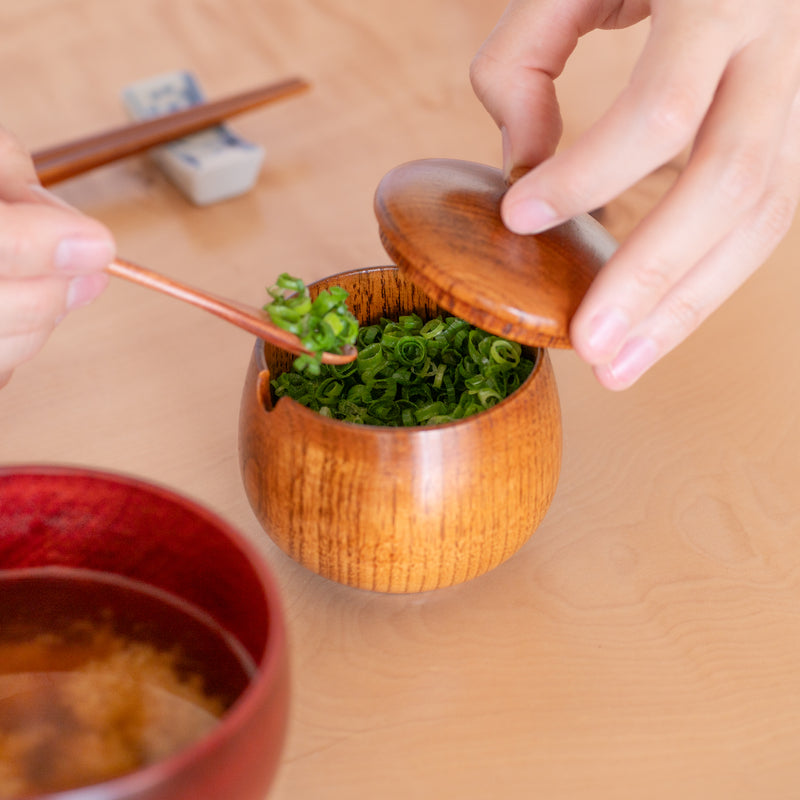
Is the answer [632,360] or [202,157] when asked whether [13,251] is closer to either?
[632,360]

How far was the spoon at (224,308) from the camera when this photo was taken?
0.71m

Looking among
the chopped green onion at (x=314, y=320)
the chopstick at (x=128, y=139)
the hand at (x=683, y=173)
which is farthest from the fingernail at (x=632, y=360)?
the chopstick at (x=128, y=139)

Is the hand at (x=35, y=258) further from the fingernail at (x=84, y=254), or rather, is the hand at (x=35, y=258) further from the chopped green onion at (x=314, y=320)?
the chopped green onion at (x=314, y=320)

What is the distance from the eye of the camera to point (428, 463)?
713 mm

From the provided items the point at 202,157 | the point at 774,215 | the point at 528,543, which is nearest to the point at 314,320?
the point at 528,543

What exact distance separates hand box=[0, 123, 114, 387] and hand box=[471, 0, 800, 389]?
317mm

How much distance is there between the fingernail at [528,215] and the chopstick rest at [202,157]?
66 centimetres

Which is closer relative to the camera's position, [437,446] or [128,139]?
[437,446]

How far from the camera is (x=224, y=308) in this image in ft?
2.41

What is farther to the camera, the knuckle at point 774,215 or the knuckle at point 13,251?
the knuckle at point 774,215

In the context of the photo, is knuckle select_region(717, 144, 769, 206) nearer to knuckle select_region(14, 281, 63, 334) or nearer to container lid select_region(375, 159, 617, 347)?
container lid select_region(375, 159, 617, 347)

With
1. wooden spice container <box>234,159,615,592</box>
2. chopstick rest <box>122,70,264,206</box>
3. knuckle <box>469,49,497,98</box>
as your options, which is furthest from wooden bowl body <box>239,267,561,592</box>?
chopstick rest <box>122,70,264,206</box>

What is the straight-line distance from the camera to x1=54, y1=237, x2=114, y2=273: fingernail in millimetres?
688

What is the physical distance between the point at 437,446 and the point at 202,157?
2.53 feet
